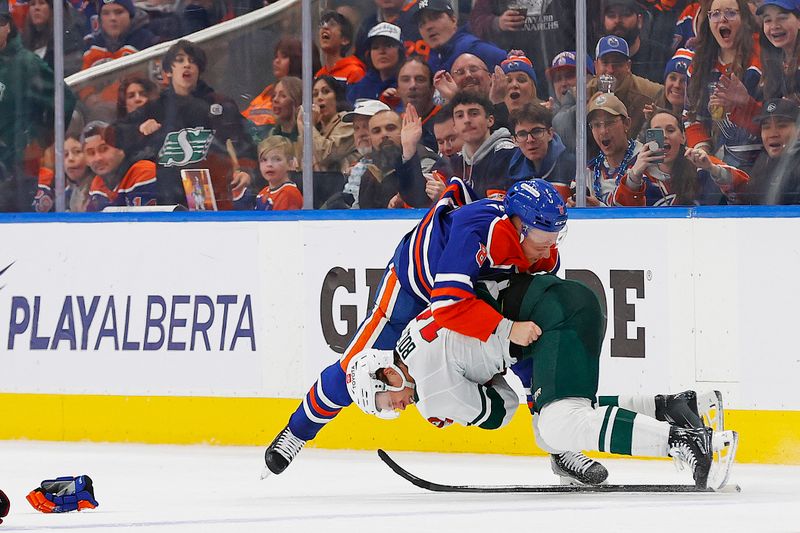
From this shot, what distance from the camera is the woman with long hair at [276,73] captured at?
281 inches

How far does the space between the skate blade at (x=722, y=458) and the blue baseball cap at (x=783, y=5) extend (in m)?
2.11

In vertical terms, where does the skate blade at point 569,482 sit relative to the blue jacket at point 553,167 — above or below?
below

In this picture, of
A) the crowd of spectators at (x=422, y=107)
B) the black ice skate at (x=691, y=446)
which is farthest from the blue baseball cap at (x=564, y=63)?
the black ice skate at (x=691, y=446)

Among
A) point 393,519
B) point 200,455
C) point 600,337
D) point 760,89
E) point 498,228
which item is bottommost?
point 200,455

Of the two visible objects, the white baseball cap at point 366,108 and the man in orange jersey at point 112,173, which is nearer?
the white baseball cap at point 366,108

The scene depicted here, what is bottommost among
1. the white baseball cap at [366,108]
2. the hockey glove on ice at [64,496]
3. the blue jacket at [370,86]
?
the hockey glove on ice at [64,496]

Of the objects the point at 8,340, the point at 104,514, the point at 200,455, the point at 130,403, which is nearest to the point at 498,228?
the point at 104,514

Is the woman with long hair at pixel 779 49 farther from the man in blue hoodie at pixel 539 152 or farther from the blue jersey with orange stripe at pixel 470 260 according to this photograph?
the blue jersey with orange stripe at pixel 470 260

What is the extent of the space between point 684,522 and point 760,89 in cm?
260

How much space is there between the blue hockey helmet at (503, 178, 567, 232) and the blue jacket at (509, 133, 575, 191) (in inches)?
62.2

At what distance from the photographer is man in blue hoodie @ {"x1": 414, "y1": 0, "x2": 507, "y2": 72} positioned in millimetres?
6785

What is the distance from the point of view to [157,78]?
7379 mm

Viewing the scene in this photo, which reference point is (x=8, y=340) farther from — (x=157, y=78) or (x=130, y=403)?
(x=157, y=78)

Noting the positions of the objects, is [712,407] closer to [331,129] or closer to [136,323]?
[331,129]
